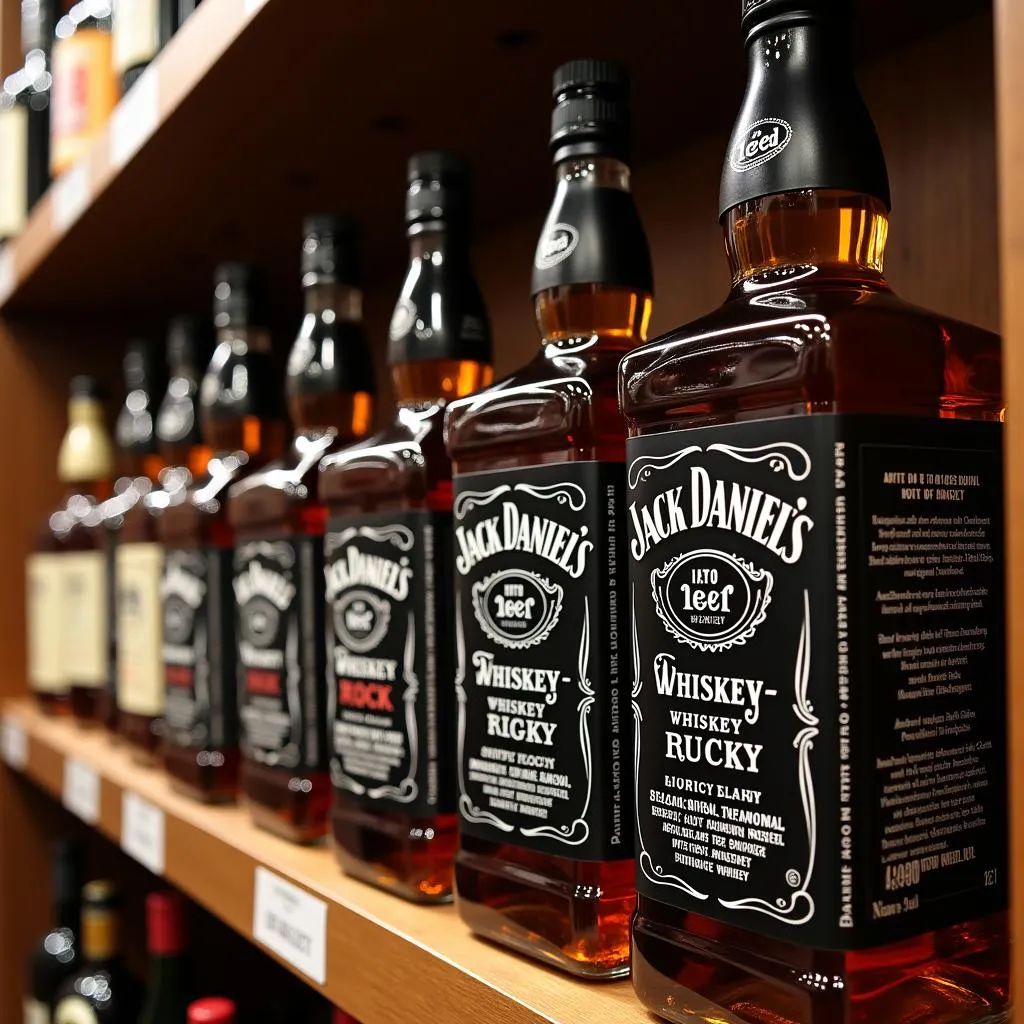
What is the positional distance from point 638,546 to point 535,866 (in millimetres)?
187

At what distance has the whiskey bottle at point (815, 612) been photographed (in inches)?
17.2

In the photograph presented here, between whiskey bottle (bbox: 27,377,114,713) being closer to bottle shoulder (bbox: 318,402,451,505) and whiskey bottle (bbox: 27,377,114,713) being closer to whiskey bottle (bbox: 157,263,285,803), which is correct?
whiskey bottle (bbox: 157,263,285,803)

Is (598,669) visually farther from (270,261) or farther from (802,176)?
(270,261)

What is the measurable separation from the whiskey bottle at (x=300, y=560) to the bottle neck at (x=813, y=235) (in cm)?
46

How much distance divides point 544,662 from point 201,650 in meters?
0.55

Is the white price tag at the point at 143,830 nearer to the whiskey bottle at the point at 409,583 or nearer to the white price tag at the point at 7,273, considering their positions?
the whiskey bottle at the point at 409,583

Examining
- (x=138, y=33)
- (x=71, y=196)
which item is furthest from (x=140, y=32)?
(x=71, y=196)

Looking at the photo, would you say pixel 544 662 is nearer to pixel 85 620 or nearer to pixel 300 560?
pixel 300 560

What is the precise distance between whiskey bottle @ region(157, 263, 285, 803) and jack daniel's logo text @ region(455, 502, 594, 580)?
453mm

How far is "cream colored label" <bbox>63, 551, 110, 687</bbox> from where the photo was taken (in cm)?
145

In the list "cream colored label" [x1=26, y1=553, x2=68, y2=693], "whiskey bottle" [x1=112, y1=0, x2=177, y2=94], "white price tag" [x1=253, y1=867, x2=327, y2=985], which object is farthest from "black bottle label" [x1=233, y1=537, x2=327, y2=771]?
"cream colored label" [x1=26, y1=553, x2=68, y2=693]

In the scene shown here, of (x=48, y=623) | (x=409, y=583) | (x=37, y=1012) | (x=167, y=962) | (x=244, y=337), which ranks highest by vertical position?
(x=244, y=337)

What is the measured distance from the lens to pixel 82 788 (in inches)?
48.4

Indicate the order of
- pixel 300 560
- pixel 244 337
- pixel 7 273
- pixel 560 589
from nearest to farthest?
1. pixel 560 589
2. pixel 300 560
3. pixel 244 337
4. pixel 7 273
